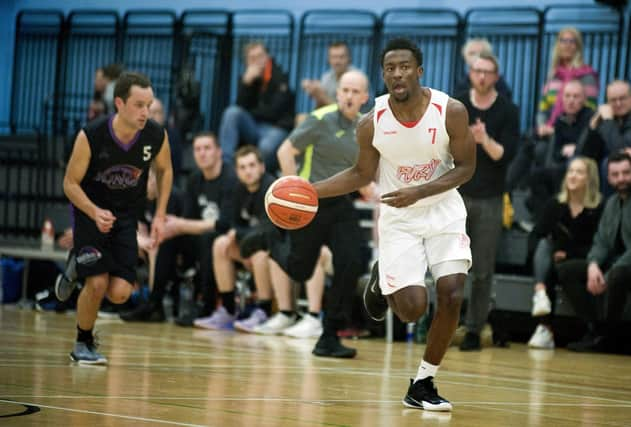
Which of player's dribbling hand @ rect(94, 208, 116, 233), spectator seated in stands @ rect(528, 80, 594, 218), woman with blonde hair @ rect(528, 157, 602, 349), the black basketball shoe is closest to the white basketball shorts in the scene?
the black basketball shoe

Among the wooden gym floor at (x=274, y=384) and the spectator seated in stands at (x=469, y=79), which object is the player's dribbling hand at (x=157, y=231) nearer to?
the wooden gym floor at (x=274, y=384)

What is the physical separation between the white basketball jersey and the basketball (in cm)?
42

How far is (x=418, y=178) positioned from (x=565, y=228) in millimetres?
4628

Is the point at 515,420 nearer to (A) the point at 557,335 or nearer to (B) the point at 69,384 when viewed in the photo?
(B) the point at 69,384

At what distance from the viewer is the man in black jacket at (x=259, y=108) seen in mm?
12352

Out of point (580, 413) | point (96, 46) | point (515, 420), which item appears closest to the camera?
point (515, 420)

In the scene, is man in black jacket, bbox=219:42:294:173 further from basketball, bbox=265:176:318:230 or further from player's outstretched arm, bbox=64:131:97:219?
basketball, bbox=265:176:318:230

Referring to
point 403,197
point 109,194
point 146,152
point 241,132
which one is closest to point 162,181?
point 146,152

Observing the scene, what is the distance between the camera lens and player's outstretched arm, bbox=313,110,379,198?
5.95m

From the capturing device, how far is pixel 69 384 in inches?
222

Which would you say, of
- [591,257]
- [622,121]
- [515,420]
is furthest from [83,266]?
[622,121]

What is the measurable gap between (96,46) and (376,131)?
10392 mm

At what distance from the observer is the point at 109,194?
7.11 meters

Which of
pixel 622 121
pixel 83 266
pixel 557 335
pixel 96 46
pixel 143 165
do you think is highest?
pixel 96 46
